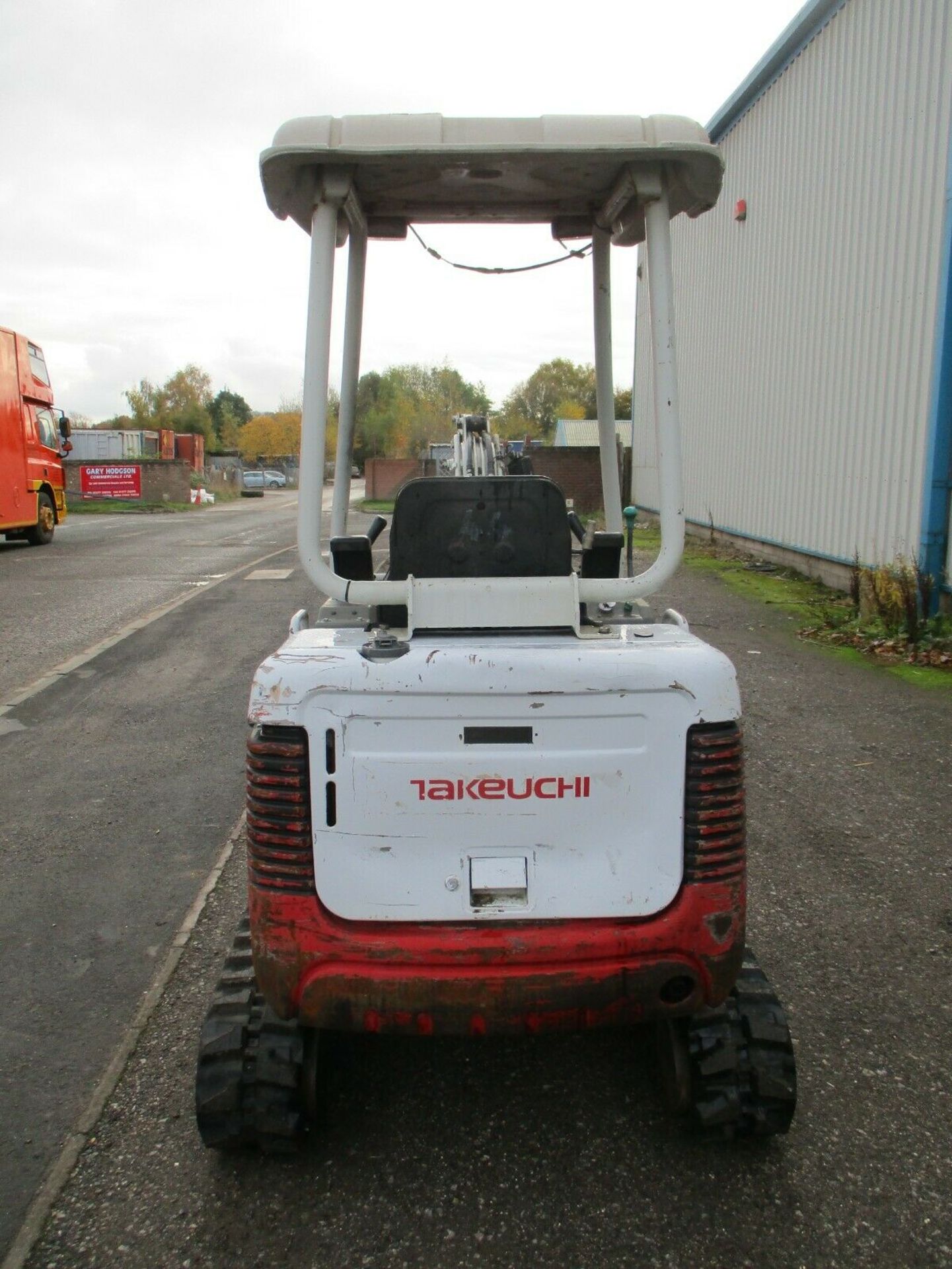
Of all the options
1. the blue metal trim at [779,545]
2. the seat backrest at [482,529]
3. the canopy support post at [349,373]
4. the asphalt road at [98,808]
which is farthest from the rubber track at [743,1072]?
the blue metal trim at [779,545]

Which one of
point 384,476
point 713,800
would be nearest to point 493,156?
point 713,800

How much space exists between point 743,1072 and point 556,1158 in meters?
0.57

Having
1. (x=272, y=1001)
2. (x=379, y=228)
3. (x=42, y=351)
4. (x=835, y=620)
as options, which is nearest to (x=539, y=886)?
(x=272, y=1001)

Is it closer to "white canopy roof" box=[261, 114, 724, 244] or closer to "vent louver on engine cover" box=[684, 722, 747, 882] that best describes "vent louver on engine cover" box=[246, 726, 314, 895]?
"vent louver on engine cover" box=[684, 722, 747, 882]

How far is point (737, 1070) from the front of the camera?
2.83 metres

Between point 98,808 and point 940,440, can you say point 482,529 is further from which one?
point 940,440

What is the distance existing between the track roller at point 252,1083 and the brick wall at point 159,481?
4137 centimetres

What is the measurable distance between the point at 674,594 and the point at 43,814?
8.87 metres

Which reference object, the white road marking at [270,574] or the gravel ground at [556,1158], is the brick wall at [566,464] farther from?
the gravel ground at [556,1158]

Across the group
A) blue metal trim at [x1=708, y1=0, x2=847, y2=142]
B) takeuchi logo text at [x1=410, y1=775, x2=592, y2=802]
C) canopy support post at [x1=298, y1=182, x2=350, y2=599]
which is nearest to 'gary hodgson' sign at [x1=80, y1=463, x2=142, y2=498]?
blue metal trim at [x1=708, y1=0, x2=847, y2=142]

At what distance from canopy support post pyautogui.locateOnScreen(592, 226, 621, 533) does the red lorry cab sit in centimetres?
1783

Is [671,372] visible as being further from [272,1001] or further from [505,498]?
[272,1001]

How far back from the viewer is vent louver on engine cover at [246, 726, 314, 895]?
2625mm

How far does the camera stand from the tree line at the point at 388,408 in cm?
6906
